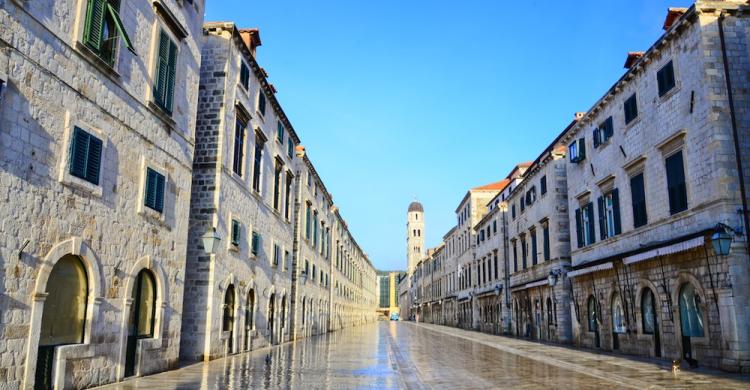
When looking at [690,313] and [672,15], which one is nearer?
[690,313]

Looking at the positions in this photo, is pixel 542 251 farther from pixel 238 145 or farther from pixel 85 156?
pixel 85 156

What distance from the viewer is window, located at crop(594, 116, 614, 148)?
2325 cm

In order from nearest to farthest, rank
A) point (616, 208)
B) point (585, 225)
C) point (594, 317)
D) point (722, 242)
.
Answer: point (722, 242) < point (616, 208) < point (594, 317) < point (585, 225)

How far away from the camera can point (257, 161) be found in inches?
904

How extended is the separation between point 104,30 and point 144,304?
6362 millimetres

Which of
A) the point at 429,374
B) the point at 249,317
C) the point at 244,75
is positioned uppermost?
the point at 244,75

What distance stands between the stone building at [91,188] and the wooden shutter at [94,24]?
4cm

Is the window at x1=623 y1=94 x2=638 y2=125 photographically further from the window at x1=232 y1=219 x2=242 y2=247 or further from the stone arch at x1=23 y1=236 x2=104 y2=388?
the stone arch at x1=23 y1=236 x2=104 y2=388

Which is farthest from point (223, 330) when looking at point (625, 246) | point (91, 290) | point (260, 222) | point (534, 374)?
point (625, 246)

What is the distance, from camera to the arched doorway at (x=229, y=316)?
19172mm

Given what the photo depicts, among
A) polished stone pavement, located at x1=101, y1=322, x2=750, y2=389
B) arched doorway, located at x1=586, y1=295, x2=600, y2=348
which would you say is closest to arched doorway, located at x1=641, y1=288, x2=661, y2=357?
polished stone pavement, located at x1=101, y1=322, x2=750, y2=389

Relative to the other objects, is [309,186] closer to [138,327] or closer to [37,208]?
[138,327]

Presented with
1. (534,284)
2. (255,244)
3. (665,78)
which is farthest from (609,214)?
(255,244)

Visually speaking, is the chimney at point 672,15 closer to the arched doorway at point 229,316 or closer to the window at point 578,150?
the window at point 578,150
